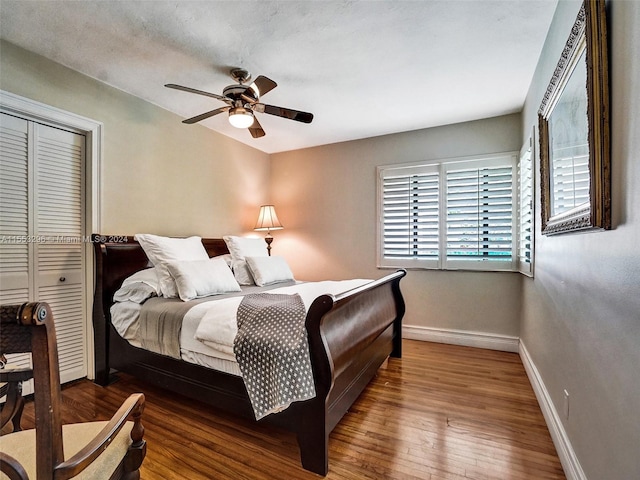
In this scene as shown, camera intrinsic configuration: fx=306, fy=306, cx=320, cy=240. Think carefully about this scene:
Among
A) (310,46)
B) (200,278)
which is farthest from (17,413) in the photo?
(310,46)

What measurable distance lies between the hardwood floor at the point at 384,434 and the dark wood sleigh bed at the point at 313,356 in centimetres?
15

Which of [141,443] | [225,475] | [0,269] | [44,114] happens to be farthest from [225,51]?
[225,475]

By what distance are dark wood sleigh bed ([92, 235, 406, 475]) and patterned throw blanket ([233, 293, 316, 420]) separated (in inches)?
2.8

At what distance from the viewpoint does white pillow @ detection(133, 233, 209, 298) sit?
8.16 ft

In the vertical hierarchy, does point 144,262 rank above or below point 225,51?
below

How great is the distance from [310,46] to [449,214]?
239cm

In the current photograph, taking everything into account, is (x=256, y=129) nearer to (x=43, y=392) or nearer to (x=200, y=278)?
(x=200, y=278)

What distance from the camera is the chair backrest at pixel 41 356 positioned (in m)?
0.68

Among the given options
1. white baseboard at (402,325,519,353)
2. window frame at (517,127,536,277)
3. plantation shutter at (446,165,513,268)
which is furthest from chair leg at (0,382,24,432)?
plantation shutter at (446,165,513,268)

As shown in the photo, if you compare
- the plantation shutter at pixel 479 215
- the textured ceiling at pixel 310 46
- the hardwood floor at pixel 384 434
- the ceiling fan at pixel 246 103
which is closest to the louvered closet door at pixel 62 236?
the hardwood floor at pixel 384 434

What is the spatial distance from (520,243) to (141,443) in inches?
138

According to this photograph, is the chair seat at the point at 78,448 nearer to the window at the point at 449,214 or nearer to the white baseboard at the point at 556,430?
the white baseboard at the point at 556,430

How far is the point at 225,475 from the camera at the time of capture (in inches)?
61.8

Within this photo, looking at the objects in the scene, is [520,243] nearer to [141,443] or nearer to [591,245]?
[591,245]
